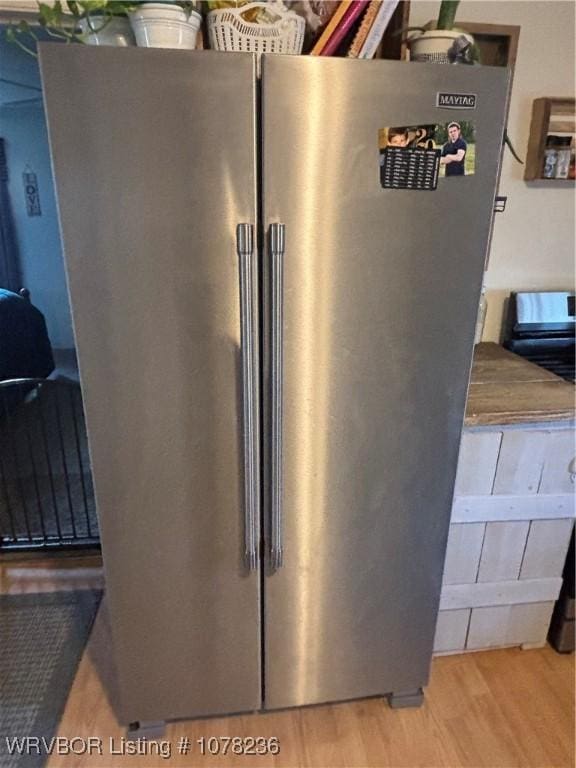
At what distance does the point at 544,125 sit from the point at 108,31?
4.81ft

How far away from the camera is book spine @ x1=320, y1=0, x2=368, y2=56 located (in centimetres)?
116

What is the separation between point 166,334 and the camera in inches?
45.7

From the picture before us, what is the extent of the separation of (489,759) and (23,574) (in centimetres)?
175

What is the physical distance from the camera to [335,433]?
4.22 ft

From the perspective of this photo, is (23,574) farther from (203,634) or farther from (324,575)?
(324,575)

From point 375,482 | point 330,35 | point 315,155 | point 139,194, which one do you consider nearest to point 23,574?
point 375,482

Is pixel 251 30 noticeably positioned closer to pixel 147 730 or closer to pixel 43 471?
pixel 147 730

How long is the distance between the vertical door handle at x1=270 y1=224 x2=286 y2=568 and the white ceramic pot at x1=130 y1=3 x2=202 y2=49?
1.32 feet

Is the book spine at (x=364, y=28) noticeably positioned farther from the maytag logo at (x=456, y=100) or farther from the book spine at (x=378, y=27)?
the maytag logo at (x=456, y=100)

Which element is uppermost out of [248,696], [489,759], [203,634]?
[203,634]

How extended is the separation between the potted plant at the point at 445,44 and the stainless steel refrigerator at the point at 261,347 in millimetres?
154

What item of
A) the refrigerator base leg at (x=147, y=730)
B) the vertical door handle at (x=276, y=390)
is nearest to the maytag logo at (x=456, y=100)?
the vertical door handle at (x=276, y=390)

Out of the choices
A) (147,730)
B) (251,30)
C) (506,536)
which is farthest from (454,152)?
(147,730)

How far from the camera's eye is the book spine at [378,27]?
116cm
